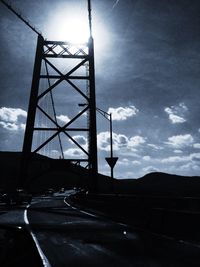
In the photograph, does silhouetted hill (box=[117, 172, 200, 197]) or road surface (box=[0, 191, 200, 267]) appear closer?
road surface (box=[0, 191, 200, 267])

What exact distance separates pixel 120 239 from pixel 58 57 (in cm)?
4329

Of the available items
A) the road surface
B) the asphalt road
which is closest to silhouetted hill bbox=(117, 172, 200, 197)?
Answer: the asphalt road

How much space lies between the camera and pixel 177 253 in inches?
350

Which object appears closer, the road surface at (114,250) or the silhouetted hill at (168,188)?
the road surface at (114,250)

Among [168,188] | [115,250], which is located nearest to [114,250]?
[115,250]

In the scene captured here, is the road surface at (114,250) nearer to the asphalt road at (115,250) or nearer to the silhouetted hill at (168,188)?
the asphalt road at (115,250)

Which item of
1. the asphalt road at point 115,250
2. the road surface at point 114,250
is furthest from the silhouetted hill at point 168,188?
the road surface at point 114,250

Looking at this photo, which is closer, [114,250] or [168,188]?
[114,250]

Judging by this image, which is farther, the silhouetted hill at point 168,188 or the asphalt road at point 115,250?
the silhouetted hill at point 168,188

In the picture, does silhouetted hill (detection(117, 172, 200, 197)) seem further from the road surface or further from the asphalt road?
the road surface

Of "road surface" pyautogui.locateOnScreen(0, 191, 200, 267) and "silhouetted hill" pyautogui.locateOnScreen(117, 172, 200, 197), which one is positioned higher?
"silhouetted hill" pyautogui.locateOnScreen(117, 172, 200, 197)

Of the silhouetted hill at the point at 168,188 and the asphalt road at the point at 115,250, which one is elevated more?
the silhouetted hill at the point at 168,188

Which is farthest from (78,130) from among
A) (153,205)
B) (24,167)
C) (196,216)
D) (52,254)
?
(52,254)

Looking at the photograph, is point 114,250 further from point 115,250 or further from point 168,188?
point 168,188
